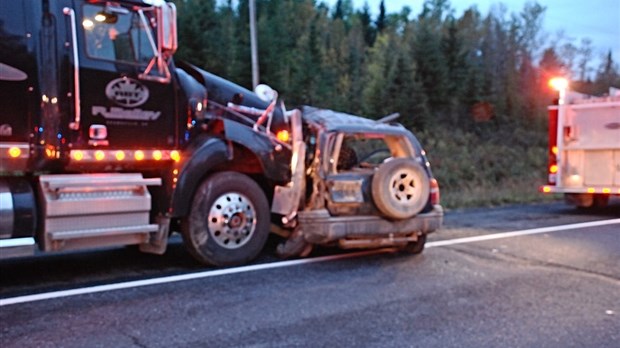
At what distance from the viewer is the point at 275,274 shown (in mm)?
6652

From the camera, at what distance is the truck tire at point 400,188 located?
23.8 feet

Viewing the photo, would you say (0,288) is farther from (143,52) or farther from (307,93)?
(307,93)

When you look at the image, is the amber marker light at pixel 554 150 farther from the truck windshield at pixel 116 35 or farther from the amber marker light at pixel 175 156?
the truck windshield at pixel 116 35

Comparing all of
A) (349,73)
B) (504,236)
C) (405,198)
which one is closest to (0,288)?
(405,198)

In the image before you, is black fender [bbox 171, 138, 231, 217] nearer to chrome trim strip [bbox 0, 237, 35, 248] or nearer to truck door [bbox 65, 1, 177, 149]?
truck door [bbox 65, 1, 177, 149]

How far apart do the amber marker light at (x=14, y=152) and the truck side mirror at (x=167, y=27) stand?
5.62 feet

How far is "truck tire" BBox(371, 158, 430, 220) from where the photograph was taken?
23.8 ft

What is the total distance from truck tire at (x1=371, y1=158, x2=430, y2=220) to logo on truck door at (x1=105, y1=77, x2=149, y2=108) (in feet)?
8.77

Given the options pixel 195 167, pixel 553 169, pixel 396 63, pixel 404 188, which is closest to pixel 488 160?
pixel 396 63

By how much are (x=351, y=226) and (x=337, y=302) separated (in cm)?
164

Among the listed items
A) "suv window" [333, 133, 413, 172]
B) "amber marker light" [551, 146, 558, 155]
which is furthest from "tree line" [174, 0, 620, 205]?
"suv window" [333, 133, 413, 172]

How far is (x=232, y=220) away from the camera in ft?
23.1

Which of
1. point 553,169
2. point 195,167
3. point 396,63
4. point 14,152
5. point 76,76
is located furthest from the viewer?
point 396,63

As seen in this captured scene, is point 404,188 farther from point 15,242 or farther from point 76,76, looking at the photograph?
point 15,242
